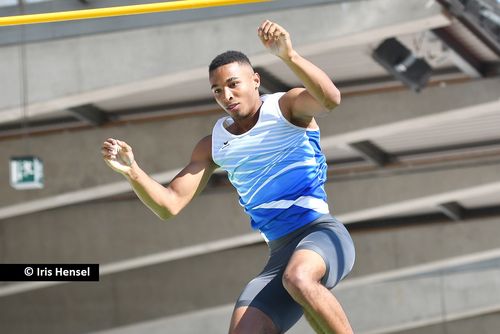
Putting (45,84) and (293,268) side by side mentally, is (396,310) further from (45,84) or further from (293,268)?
(293,268)

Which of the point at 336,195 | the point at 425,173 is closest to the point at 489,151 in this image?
the point at 425,173

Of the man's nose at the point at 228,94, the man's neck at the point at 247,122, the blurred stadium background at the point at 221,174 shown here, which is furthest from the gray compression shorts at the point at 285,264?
the blurred stadium background at the point at 221,174

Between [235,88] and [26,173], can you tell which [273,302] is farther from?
[26,173]

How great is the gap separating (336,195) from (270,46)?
16.3 metres

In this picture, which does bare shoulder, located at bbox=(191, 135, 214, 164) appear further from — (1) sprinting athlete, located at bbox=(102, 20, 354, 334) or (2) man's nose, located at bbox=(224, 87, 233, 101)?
(2) man's nose, located at bbox=(224, 87, 233, 101)

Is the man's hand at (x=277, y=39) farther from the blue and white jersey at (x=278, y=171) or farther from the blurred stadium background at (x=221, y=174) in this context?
the blurred stadium background at (x=221, y=174)

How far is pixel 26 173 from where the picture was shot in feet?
53.7

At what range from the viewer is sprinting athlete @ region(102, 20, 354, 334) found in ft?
19.7

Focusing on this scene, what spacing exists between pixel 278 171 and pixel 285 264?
0.46 m

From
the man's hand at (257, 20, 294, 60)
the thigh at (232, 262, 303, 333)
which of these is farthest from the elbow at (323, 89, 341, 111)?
the thigh at (232, 262, 303, 333)

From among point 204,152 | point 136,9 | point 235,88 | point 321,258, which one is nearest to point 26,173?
point 136,9

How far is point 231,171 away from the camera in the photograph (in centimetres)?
642

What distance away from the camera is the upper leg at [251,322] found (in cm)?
595

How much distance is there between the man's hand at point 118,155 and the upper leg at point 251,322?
0.89 meters
